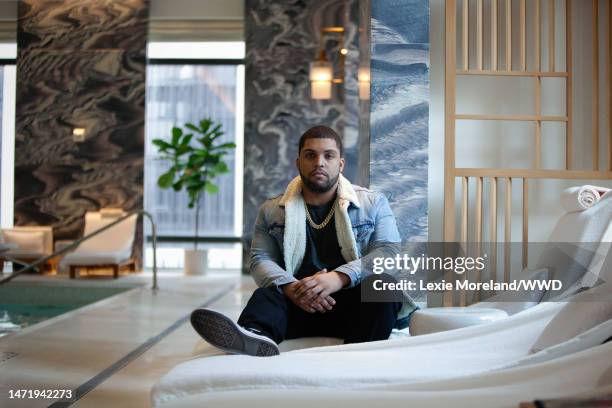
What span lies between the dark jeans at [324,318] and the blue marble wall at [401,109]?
2.39 ft

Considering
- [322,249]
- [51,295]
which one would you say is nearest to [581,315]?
[322,249]

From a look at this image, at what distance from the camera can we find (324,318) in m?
2.96

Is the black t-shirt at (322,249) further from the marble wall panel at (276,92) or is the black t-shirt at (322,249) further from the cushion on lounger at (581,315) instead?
the marble wall panel at (276,92)

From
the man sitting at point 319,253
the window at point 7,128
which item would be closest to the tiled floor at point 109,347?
the man sitting at point 319,253

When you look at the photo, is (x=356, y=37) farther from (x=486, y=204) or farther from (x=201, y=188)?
(x=486, y=204)

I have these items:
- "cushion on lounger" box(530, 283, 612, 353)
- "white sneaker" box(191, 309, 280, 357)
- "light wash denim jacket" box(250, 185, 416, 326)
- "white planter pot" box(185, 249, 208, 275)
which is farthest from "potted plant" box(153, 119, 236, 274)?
"cushion on lounger" box(530, 283, 612, 353)

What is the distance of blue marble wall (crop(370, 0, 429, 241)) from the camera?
361 centimetres

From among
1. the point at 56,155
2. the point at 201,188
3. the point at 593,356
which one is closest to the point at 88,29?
the point at 56,155

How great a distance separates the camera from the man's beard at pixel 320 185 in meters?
3.11

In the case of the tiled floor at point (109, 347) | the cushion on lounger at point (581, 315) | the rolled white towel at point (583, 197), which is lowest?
the tiled floor at point (109, 347)

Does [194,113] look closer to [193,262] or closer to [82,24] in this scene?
[82,24]

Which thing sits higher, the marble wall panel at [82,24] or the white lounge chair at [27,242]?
the marble wall panel at [82,24]

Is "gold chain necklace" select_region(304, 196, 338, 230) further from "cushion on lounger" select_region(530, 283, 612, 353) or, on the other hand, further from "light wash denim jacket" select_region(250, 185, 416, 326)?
"cushion on lounger" select_region(530, 283, 612, 353)

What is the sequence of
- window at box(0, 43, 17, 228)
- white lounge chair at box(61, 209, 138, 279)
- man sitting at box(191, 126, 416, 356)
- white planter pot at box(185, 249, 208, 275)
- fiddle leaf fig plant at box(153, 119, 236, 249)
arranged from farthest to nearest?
window at box(0, 43, 17, 228), white planter pot at box(185, 249, 208, 275), fiddle leaf fig plant at box(153, 119, 236, 249), white lounge chair at box(61, 209, 138, 279), man sitting at box(191, 126, 416, 356)
